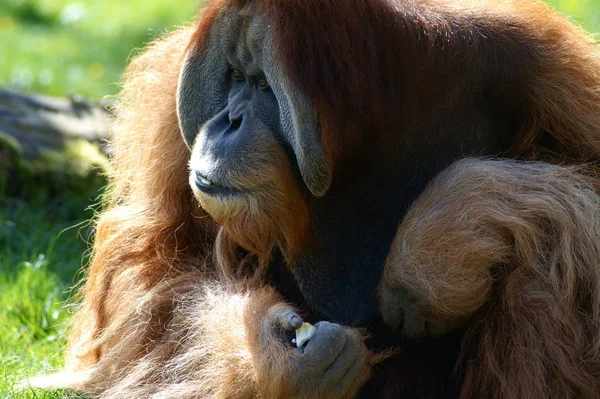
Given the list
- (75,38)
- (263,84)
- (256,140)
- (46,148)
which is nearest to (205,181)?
(256,140)

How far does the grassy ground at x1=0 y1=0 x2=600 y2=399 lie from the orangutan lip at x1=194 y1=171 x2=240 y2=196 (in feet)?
2.95

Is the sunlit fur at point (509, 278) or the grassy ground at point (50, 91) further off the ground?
the sunlit fur at point (509, 278)

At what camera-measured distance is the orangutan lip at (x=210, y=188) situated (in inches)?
Answer: 115

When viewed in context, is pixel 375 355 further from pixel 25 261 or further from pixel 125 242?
pixel 25 261

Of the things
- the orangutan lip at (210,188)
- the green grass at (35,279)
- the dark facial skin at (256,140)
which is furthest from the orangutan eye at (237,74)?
the green grass at (35,279)

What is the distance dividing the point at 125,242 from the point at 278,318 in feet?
2.77

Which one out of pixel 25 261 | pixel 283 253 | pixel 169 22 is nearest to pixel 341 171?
pixel 283 253

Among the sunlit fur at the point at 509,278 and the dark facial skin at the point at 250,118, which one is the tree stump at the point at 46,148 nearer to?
the dark facial skin at the point at 250,118

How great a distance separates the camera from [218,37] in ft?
10.2

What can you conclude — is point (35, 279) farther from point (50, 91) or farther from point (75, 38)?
point (75, 38)

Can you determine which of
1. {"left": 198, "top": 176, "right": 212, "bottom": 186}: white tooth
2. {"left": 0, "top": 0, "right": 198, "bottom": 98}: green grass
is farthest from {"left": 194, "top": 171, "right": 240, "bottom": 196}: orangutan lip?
{"left": 0, "top": 0, "right": 198, "bottom": 98}: green grass

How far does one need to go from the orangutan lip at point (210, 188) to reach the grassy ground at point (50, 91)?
90 centimetres

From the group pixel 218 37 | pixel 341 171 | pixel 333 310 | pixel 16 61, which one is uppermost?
pixel 218 37

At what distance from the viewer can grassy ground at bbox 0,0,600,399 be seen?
4082 mm
